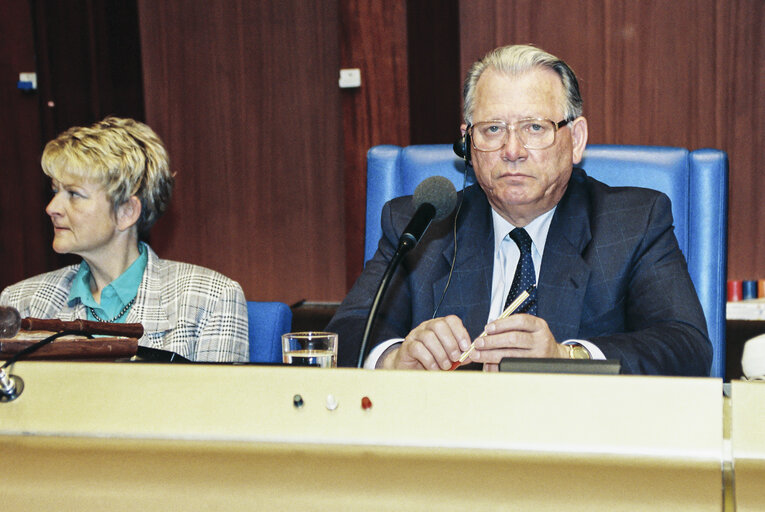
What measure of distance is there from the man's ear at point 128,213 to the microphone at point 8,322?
109cm

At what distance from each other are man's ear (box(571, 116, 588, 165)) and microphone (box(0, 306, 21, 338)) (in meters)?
1.17

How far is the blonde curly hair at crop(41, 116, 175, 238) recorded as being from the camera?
→ 1977 mm

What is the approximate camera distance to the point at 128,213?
2.05 meters

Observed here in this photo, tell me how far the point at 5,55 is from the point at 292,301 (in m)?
1.78

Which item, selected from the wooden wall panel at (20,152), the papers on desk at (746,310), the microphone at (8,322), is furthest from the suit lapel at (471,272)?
the wooden wall panel at (20,152)

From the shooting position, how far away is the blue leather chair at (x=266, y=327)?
6.16 ft

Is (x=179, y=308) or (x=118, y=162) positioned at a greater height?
(x=118, y=162)

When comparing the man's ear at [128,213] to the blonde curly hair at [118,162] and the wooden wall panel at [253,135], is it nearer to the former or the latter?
the blonde curly hair at [118,162]

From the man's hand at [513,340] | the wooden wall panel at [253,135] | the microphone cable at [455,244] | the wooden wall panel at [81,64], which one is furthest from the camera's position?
the wooden wall panel at [253,135]

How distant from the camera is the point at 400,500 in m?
0.67

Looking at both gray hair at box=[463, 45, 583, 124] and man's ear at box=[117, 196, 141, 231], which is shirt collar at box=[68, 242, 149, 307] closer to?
man's ear at box=[117, 196, 141, 231]

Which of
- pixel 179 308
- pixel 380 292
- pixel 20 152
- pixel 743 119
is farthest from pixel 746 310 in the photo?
pixel 20 152

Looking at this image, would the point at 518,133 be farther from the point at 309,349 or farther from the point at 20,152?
the point at 20,152

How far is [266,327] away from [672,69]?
213 centimetres
